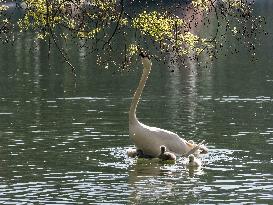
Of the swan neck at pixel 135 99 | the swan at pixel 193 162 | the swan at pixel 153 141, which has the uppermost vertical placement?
the swan neck at pixel 135 99

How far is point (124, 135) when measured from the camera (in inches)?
1366

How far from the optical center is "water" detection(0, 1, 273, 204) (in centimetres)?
2442

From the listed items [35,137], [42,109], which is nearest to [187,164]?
[35,137]

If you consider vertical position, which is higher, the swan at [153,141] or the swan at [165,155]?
the swan at [153,141]

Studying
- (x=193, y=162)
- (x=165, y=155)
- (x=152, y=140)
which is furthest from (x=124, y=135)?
(x=193, y=162)

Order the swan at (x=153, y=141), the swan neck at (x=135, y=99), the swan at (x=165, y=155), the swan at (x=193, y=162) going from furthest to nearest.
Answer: the swan neck at (x=135, y=99), the swan at (x=153, y=141), the swan at (x=165, y=155), the swan at (x=193, y=162)

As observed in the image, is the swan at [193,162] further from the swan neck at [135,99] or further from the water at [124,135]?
the swan neck at [135,99]

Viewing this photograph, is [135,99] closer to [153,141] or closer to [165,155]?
[153,141]

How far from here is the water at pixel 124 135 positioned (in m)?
24.4

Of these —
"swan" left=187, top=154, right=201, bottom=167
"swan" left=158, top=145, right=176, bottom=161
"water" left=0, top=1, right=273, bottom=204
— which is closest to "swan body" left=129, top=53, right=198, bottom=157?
"water" left=0, top=1, right=273, bottom=204

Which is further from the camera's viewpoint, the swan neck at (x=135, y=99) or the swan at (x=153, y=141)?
the swan neck at (x=135, y=99)

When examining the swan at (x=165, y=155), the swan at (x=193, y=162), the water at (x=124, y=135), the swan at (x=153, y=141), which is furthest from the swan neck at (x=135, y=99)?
the swan at (x=193, y=162)

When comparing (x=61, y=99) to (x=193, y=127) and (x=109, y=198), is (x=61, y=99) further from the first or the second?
(x=109, y=198)

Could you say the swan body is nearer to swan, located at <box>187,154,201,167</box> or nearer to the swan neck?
the swan neck
